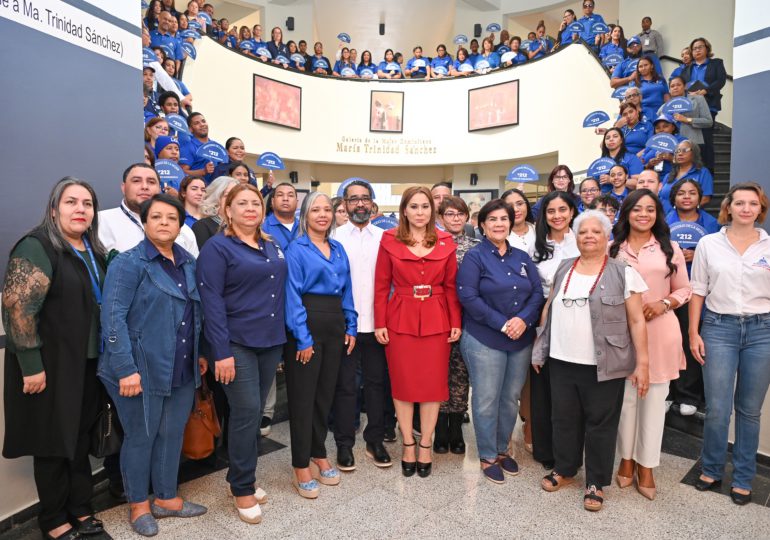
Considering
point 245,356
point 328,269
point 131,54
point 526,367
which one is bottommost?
point 526,367

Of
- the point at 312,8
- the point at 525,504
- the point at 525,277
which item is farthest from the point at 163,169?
the point at 312,8

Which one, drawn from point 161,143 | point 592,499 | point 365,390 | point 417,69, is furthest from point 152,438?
point 417,69

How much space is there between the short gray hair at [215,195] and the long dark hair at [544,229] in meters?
1.98

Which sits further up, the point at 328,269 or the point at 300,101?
the point at 300,101

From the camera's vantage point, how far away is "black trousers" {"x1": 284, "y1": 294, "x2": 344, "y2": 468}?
8.66 ft

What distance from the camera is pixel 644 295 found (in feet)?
8.88

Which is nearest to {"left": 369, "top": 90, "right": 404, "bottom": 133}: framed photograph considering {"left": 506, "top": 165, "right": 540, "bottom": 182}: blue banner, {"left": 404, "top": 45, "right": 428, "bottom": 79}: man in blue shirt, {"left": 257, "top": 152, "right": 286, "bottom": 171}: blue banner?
{"left": 404, "top": 45, "right": 428, "bottom": 79}: man in blue shirt

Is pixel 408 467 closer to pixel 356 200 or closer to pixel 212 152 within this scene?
pixel 356 200

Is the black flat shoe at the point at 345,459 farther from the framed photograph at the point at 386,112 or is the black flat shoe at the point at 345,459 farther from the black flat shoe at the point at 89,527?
the framed photograph at the point at 386,112

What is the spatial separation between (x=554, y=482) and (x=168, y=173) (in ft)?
11.2

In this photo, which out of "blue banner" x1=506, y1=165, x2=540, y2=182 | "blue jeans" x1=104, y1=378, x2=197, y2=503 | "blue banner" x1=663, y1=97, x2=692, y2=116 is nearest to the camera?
"blue jeans" x1=104, y1=378, x2=197, y2=503

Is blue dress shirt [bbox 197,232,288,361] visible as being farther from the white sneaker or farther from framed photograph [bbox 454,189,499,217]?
framed photograph [bbox 454,189,499,217]

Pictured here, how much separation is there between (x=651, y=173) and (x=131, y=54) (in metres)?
4.19

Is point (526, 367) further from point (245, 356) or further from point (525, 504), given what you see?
point (245, 356)
